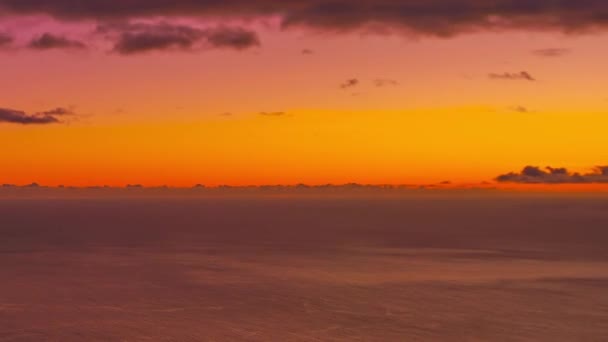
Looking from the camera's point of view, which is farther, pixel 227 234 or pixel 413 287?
pixel 227 234

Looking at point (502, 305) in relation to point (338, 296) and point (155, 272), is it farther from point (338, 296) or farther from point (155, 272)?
point (155, 272)

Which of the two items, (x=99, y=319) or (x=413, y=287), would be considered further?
(x=413, y=287)

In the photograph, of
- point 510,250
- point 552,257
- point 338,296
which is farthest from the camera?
point 510,250

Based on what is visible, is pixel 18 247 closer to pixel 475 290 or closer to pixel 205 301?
pixel 205 301

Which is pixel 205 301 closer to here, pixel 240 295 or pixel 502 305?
pixel 240 295

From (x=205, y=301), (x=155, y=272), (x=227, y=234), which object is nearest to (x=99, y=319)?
(x=205, y=301)

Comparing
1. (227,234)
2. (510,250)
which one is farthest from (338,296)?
(227,234)

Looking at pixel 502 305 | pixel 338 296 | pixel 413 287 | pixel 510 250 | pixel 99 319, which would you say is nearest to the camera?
pixel 99 319

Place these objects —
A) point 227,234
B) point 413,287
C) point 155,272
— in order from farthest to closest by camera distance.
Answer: point 227,234 < point 155,272 < point 413,287

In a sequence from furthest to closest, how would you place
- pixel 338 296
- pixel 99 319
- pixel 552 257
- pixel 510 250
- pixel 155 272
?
pixel 510 250 → pixel 552 257 → pixel 155 272 → pixel 338 296 → pixel 99 319
